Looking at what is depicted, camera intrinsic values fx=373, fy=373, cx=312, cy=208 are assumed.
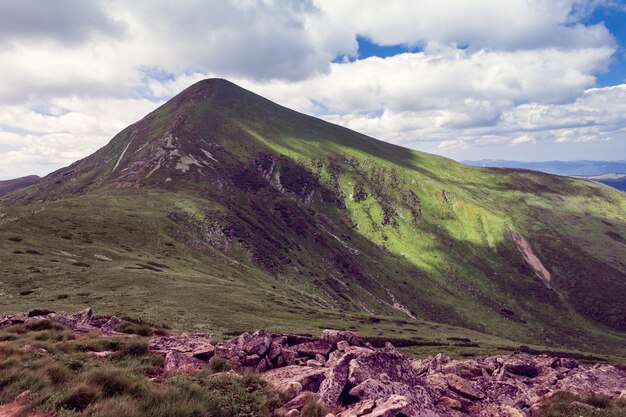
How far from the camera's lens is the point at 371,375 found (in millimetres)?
19062

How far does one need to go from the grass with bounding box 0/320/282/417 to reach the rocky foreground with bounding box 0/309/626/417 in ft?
4.28

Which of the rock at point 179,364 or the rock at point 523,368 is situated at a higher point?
the rock at point 179,364

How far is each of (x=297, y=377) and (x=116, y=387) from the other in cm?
835

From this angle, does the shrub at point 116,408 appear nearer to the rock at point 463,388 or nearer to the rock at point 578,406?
the rock at point 463,388

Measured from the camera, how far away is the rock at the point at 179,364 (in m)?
18.6

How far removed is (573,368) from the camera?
29859 millimetres

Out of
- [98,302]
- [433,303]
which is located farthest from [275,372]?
[433,303]

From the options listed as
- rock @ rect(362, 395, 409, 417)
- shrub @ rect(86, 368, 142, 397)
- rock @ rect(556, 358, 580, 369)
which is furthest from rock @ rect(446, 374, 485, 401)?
shrub @ rect(86, 368, 142, 397)

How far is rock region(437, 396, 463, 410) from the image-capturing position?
775 inches

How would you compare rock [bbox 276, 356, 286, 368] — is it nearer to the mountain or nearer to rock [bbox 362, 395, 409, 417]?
rock [bbox 362, 395, 409, 417]

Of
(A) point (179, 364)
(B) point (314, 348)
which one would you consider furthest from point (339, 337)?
(A) point (179, 364)

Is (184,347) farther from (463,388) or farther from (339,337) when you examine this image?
(463,388)

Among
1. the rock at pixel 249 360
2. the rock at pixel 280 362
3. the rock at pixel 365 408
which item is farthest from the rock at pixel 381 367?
the rock at pixel 249 360

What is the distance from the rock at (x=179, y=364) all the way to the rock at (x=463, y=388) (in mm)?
14472
